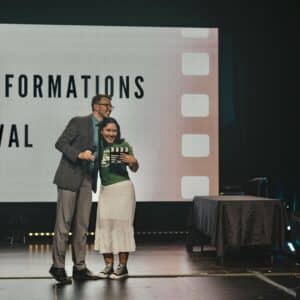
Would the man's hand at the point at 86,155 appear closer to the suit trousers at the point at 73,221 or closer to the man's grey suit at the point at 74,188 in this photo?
the man's grey suit at the point at 74,188

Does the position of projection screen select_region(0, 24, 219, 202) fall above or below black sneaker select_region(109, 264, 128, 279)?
above

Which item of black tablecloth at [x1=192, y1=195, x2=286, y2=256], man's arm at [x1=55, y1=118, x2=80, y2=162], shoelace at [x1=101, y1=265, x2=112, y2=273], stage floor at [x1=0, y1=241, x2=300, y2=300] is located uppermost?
man's arm at [x1=55, y1=118, x2=80, y2=162]

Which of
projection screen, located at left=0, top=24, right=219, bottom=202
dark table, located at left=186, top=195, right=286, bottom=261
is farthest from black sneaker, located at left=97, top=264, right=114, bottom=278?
projection screen, located at left=0, top=24, right=219, bottom=202

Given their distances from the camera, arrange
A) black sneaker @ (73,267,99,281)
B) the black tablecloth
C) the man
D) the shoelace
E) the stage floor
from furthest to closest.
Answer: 1. the black tablecloth
2. the shoelace
3. black sneaker @ (73,267,99,281)
4. the man
5. the stage floor

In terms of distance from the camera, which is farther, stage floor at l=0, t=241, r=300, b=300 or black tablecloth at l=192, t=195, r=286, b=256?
black tablecloth at l=192, t=195, r=286, b=256

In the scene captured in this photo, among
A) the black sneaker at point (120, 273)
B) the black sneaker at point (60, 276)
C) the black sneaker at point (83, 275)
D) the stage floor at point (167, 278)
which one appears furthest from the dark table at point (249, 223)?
the black sneaker at point (60, 276)

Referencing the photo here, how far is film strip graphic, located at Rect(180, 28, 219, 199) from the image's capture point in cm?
724

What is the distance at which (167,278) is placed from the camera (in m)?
4.59

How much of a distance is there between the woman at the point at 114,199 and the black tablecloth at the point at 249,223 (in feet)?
3.33

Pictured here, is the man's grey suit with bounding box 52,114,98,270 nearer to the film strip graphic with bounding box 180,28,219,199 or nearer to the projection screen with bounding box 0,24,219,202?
the projection screen with bounding box 0,24,219,202

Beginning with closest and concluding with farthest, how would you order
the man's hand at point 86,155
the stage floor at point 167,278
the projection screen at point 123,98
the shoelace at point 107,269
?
the stage floor at point 167,278 < the man's hand at point 86,155 < the shoelace at point 107,269 < the projection screen at point 123,98

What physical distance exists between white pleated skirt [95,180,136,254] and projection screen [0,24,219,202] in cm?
259

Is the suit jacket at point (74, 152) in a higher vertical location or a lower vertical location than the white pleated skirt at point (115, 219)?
higher

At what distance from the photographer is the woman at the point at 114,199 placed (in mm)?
4566
